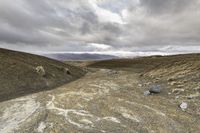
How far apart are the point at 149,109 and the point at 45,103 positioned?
941cm

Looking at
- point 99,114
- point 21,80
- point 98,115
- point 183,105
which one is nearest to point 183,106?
point 183,105

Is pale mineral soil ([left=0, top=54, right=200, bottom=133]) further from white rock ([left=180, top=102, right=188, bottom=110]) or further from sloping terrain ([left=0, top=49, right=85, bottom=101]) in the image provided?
sloping terrain ([left=0, top=49, right=85, bottom=101])

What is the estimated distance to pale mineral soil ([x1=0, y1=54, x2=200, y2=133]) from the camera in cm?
1537

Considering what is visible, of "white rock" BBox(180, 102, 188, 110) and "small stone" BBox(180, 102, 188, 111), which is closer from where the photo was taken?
"small stone" BBox(180, 102, 188, 111)

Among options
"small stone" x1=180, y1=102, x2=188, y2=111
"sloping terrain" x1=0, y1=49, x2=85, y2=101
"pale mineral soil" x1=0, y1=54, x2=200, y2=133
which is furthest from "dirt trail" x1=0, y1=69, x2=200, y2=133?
"sloping terrain" x1=0, y1=49, x2=85, y2=101

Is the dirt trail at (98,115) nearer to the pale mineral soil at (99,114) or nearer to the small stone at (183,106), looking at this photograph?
the pale mineral soil at (99,114)

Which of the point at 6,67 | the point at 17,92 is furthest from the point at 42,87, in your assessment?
the point at 6,67

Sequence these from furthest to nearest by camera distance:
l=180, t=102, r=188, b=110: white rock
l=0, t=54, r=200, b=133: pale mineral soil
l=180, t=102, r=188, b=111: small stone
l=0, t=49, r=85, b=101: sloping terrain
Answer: l=0, t=49, r=85, b=101: sloping terrain < l=180, t=102, r=188, b=110: white rock < l=180, t=102, r=188, b=111: small stone < l=0, t=54, r=200, b=133: pale mineral soil

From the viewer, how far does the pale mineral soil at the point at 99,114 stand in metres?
15.4

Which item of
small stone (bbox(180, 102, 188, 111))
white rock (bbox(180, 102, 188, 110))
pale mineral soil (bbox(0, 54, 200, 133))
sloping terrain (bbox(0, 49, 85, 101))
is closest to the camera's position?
pale mineral soil (bbox(0, 54, 200, 133))

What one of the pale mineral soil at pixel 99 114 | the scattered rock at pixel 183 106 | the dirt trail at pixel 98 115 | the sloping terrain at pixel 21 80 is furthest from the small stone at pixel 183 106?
the sloping terrain at pixel 21 80

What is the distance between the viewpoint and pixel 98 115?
57.8 feet

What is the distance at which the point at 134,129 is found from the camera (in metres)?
15.3

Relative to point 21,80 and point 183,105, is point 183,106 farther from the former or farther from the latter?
point 21,80
